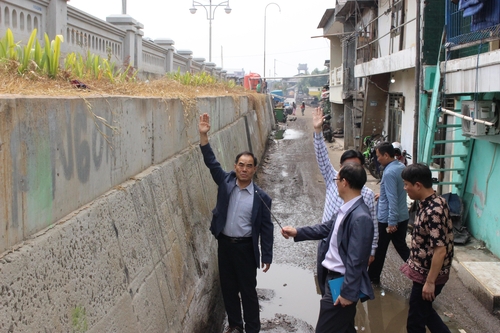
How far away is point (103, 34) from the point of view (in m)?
9.61

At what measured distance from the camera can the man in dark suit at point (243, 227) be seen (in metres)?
4.79

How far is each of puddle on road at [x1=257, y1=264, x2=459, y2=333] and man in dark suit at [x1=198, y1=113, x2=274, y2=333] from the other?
97 cm

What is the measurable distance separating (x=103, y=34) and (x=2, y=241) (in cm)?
782

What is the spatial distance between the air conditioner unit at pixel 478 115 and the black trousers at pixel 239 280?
4.63 metres

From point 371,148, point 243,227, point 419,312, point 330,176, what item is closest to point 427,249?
point 419,312

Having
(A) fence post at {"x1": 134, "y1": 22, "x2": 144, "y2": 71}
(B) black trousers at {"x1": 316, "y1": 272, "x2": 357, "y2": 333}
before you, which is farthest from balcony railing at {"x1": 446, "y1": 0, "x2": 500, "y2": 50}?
(A) fence post at {"x1": 134, "y1": 22, "x2": 144, "y2": 71}

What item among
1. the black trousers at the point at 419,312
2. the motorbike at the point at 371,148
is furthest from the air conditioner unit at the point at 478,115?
the motorbike at the point at 371,148

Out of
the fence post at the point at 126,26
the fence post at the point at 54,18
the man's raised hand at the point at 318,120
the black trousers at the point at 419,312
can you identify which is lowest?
the black trousers at the point at 419,312

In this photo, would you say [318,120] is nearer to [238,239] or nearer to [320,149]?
[320,149]

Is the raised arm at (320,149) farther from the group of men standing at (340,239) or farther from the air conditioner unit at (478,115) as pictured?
the air conditioner unit at (478,115)

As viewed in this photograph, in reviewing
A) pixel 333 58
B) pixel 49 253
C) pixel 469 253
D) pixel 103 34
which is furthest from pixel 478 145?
pixel 333 58

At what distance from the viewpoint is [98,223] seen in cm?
343

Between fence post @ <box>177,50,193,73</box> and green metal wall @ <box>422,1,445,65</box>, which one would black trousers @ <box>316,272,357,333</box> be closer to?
green metal wall @ <box>422,1,445,65</box>

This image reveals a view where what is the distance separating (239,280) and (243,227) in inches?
21.0
